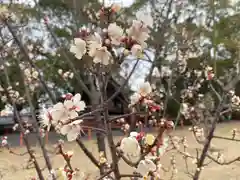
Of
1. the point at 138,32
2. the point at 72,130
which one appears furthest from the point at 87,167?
the point at 138,32

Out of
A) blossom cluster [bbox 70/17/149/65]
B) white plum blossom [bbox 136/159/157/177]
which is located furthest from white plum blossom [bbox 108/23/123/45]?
white plum blossom [bbox 136/159/157/177]

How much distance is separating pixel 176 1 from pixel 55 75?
7.56m

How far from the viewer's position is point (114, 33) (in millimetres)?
866

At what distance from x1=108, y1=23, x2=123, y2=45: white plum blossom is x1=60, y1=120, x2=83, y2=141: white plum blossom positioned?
0.22 meters

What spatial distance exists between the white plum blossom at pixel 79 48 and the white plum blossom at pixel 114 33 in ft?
0.22

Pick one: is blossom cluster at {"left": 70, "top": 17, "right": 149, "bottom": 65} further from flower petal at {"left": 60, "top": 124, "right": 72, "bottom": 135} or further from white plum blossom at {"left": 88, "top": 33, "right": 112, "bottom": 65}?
flower petal at {"left": 60, "top": 124, "right": 72, "bottom": 135}

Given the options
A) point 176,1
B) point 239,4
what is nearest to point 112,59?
point 176,1

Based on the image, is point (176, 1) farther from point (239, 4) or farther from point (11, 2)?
point (239, 4)

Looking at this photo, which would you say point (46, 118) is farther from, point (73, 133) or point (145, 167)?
point (145, 167)

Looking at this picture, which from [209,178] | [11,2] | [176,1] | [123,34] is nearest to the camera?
[123,34]

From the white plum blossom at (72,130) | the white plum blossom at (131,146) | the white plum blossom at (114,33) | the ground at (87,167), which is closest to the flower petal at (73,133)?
the white plum blossom at (72,130)

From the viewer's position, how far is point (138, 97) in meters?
0.98

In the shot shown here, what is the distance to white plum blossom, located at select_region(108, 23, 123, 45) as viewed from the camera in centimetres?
87

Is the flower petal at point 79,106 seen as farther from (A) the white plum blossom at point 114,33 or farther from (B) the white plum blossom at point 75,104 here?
(A) the white plum blossom at point 114,33
